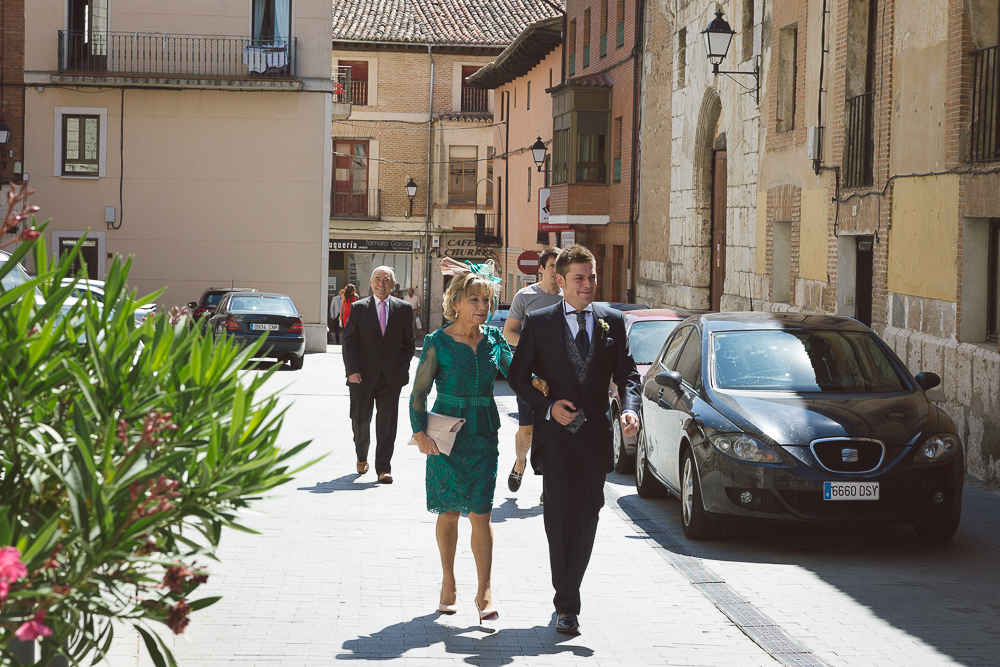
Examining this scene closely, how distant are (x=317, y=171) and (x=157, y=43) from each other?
4.84m

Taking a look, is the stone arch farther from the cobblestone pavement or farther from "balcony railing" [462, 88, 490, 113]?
"balcony railing" [462, 88, 490, 113]

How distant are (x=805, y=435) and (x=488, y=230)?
1704 inches

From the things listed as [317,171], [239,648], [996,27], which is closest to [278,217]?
[317,171]

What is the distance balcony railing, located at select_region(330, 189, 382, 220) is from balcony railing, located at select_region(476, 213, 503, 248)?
14.5ft

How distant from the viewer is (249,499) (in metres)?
3.47

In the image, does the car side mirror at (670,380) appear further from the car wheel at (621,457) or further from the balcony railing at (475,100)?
the balcony railing at (475,100)

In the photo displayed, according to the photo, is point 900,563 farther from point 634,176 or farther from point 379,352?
point 634,176

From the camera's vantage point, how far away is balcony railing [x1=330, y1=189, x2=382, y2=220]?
52.4m

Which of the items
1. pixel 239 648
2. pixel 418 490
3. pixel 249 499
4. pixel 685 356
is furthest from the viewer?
pixel 418 490

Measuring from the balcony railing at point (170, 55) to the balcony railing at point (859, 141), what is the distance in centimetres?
1783

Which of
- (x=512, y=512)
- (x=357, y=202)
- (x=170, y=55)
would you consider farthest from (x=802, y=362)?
(x=357, y=202)

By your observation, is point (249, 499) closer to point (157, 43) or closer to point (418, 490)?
point (418, 490)

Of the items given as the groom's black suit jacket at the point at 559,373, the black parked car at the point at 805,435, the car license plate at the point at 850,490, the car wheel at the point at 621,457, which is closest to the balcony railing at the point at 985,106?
the black parked car at the point at 805,435

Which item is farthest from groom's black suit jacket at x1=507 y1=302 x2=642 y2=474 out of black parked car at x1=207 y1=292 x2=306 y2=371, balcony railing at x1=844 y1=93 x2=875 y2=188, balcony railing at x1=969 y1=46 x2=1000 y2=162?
black parked car at x1=207 y1=292 x2=306 y2=371
